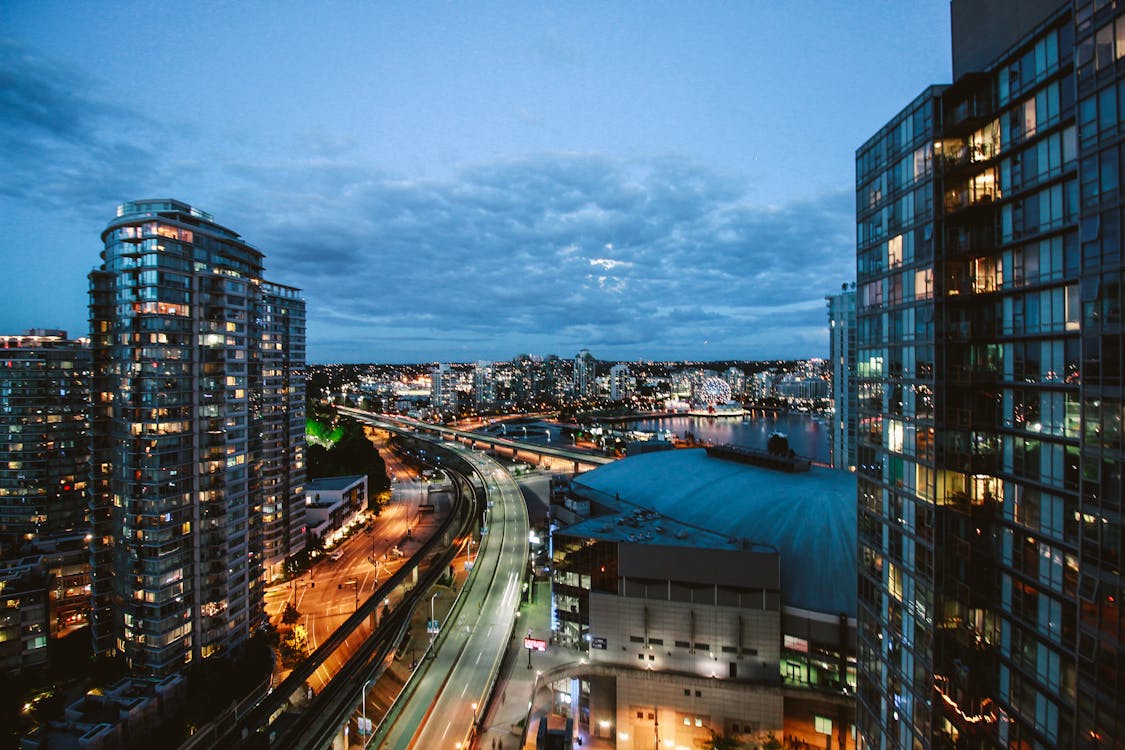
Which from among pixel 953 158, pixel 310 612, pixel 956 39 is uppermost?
pixel 956 39

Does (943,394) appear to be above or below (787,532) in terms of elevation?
above

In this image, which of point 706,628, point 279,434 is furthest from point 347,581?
point 706,628

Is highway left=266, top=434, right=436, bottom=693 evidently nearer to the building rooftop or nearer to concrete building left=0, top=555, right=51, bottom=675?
the building rooftop

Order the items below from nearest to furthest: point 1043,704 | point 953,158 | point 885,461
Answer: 1. point 1043,704
2. point 953,158
3. point 885,461

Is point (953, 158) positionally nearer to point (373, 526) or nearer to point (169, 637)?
point (169, 637)

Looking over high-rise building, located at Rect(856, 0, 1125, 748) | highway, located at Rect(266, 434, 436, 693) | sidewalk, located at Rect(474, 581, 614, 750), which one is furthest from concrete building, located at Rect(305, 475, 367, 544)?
high-rise building, located at Rect(856, 0, 1125, 748)

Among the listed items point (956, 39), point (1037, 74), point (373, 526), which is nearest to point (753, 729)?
point (1037, 74)

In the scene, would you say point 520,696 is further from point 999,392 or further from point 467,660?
point 999,392
